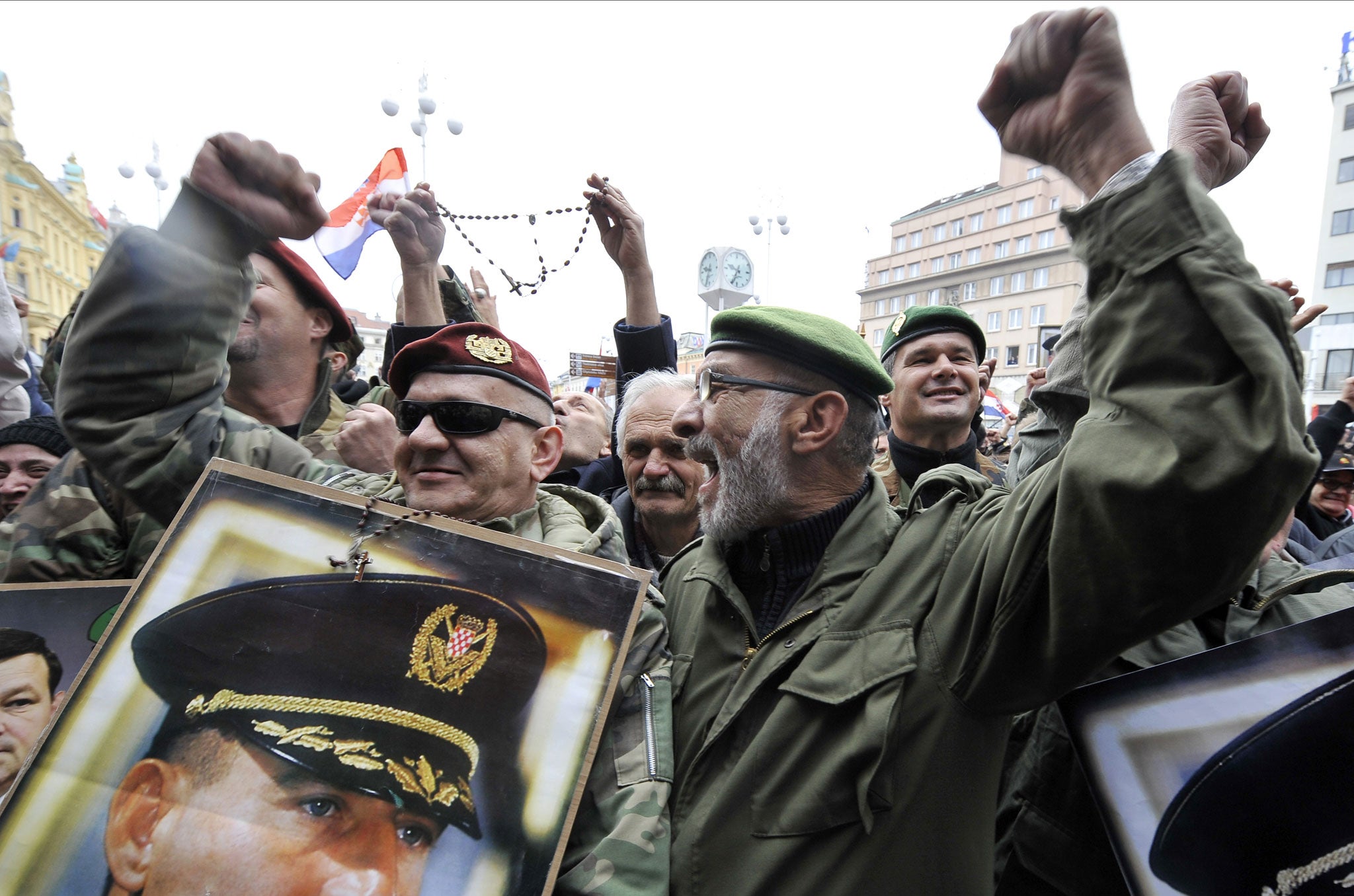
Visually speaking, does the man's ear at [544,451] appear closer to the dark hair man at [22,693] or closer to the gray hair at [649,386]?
the gray hair at [649,386]

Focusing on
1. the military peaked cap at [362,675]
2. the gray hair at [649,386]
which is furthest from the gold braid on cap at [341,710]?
the gray hair at [649,386]

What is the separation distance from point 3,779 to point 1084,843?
2304 mm

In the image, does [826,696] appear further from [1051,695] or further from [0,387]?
[0,387]

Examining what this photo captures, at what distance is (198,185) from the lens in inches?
60.4

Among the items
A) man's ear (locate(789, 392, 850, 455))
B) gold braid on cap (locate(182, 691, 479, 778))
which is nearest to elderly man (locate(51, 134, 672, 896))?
gold braid on cap (locate(182, 691, 479, 778))

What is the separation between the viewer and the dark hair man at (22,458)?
2.65 metres

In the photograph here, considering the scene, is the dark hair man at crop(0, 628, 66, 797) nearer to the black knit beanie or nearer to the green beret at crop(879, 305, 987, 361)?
the black knit beanie

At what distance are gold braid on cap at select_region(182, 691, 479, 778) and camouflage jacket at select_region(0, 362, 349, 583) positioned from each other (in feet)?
2.27

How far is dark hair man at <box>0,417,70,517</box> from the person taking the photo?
2.65 meters

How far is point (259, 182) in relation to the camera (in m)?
1.57

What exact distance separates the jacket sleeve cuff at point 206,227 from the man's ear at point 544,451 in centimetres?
86

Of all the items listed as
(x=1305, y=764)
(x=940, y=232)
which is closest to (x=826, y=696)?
(x=1305, y=764)

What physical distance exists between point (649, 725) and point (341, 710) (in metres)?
0.61

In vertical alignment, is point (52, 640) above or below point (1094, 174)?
below
